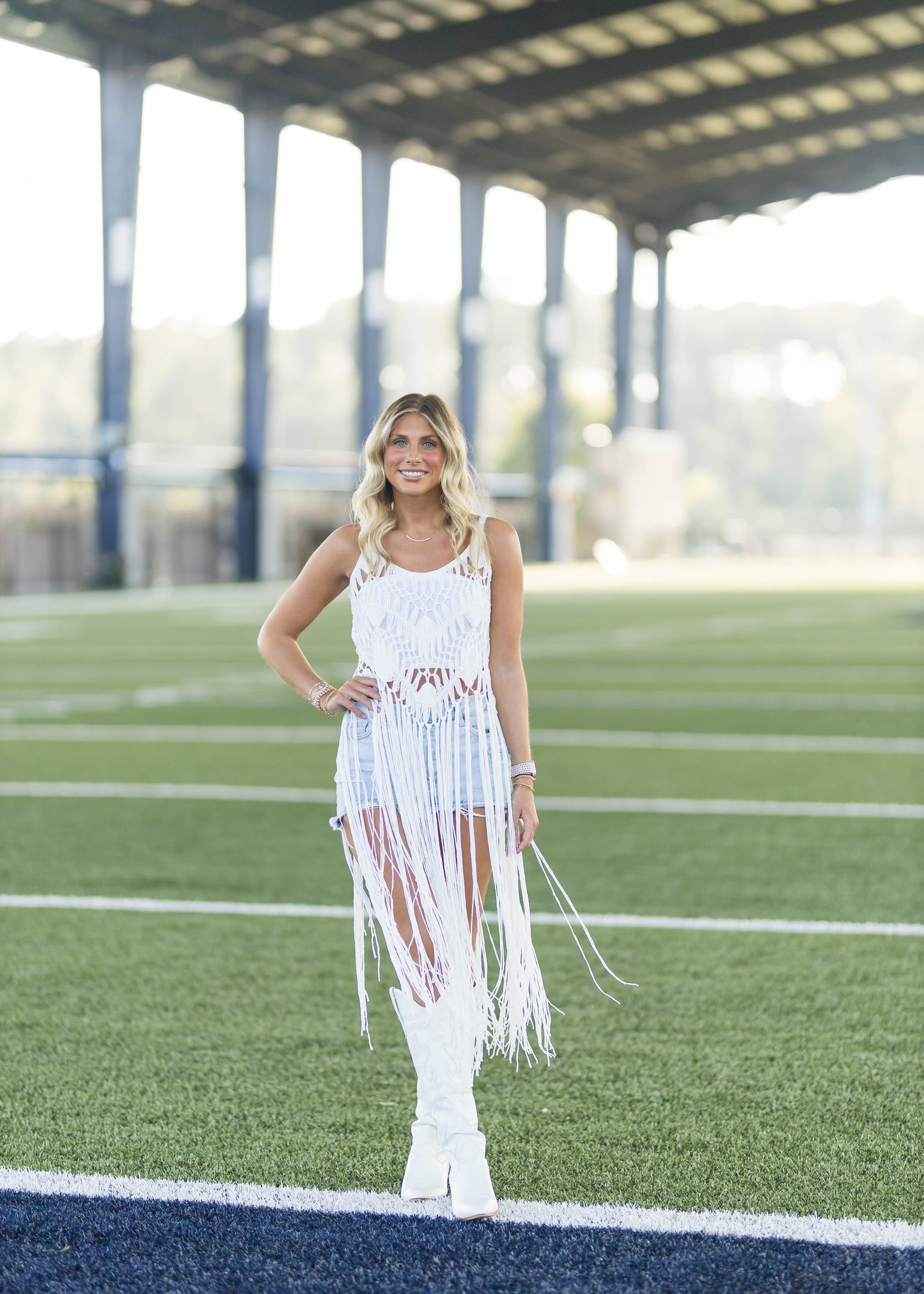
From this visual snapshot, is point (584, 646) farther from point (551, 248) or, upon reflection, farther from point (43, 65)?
point (551, 248)

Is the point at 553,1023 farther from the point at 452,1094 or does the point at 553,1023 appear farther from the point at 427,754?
the point at 427,754

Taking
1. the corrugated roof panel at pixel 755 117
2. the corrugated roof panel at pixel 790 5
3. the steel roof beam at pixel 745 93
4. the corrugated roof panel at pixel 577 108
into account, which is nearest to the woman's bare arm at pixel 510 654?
the corrugated roof panel at pixel 790 5

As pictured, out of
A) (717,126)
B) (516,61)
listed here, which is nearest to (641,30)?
(516,61)

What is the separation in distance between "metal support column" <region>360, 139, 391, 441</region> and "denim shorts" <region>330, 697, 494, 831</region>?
114 feet

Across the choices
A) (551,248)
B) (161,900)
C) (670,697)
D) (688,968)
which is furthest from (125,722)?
(551,248)

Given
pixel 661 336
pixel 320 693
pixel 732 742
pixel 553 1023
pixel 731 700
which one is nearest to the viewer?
pixel 320 693

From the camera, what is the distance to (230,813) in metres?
8.09

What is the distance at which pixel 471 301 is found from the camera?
42375 millimetres

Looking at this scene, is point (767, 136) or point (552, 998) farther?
point (767, 136)

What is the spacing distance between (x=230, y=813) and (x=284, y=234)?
2919 centimetres

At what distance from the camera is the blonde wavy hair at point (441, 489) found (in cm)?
341

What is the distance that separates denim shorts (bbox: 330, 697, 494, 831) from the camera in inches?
134

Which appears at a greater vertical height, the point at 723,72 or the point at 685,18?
the point at 723,72

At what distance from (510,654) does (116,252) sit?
29.7 metres
